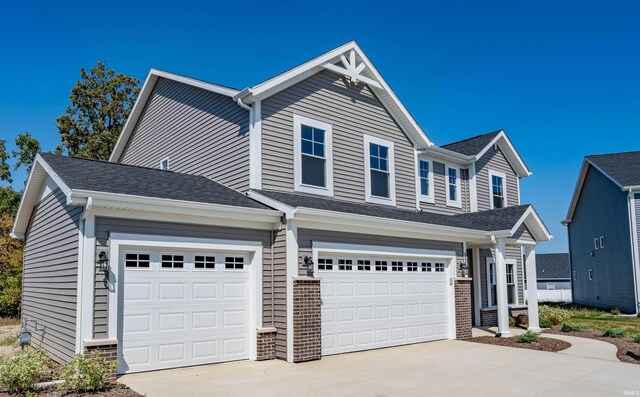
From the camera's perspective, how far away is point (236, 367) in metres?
10.3

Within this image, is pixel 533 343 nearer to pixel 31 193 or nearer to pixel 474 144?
pixel 474 144

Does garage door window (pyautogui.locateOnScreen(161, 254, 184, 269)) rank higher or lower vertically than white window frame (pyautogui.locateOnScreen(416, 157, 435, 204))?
lower

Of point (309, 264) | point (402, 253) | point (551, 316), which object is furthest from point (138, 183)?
point (551, 316)

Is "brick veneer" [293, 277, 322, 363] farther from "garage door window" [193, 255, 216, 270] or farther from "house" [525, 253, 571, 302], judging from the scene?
"house" [525, 253, 571, 302]

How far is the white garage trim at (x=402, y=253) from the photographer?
1186cm

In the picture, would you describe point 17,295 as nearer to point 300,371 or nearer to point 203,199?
point 203,199

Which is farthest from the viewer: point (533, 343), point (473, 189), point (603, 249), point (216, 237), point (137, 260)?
point (603, 249)

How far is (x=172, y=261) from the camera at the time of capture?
402 inches

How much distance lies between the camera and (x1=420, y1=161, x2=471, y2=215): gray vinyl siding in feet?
61.1

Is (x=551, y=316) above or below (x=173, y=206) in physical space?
below

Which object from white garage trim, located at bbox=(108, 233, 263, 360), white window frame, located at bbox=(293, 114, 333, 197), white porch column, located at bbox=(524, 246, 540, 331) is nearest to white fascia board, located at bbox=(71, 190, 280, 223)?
white garage trim, located at bbox=(108, 233, 263, 360)

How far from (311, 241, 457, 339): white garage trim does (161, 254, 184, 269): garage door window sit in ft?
9.28

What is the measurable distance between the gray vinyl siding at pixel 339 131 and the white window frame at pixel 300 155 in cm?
12

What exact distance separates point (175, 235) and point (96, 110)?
2359 centimetres
